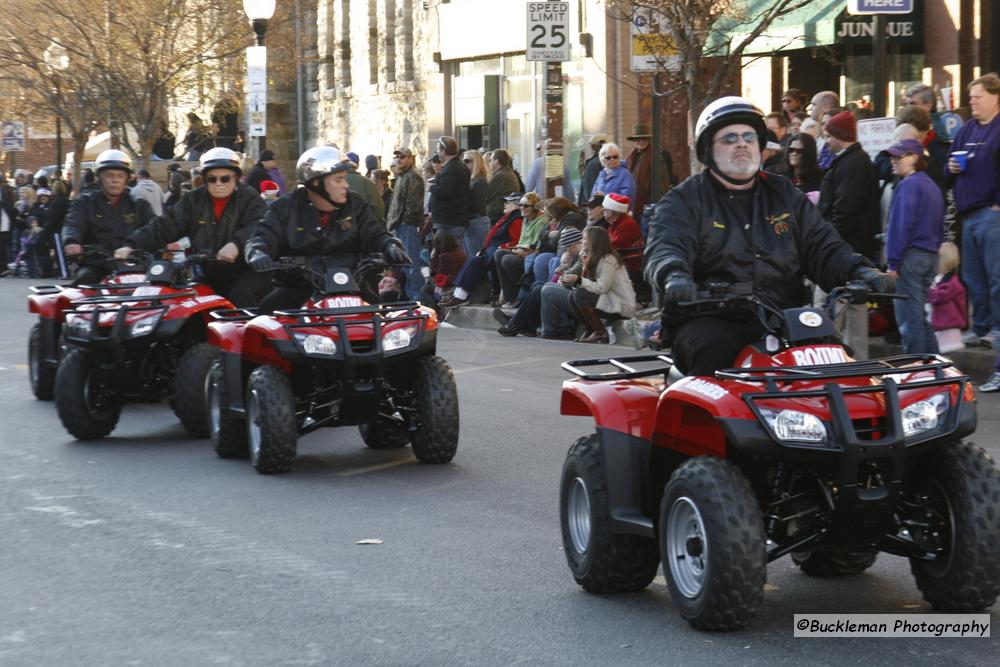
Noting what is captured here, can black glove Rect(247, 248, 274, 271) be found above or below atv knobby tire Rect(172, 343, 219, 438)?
above

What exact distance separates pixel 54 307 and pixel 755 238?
840cm

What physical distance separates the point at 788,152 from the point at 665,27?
355 cm

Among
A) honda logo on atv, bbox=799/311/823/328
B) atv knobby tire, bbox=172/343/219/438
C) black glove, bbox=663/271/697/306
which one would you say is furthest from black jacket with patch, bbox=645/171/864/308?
atv knobby tire, bbox=172/343/219/438

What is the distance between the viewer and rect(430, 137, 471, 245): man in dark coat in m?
21.5

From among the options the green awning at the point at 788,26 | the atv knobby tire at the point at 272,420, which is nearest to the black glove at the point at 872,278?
the atv knobby tire at the point at 272,420

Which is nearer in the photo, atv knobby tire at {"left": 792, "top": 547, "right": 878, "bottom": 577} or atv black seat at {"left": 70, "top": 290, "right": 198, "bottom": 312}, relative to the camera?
atv knobby tire at {"left": 792, "top": 547, "right": 878, "bottom": 577}

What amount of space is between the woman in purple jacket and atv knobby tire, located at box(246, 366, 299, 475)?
5087 millimetres

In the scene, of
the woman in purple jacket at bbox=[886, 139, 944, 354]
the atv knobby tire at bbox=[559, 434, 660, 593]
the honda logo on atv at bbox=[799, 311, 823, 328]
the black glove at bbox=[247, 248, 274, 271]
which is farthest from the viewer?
the woman in purple jacket at bbox=[886, 139, 944, 354]

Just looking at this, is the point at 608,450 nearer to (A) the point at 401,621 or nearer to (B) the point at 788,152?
(A) the point at 401,621

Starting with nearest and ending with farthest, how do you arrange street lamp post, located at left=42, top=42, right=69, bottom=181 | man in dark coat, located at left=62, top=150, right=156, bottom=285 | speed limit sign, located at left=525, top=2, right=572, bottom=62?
1. man in dark coat, located at left=62, top=150, right=156, bottom=285
2. speed limit sign, located at left=525, top=2, right=572, bottom=62
3. street lamp post, located at left=42, top=42, right=69, bottom=181

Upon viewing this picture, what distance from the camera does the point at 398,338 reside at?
1013 cm

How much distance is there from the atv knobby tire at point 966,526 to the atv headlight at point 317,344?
182 inches

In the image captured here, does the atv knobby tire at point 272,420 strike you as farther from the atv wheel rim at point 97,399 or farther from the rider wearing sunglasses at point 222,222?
the rider wearing sunglasses at point 222,222

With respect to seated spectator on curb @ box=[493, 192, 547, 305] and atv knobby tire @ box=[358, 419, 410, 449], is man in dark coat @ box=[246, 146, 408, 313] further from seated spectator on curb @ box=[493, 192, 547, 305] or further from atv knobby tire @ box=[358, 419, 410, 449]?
seated spectator on curb @ box=[493, 192, 547, 305]
